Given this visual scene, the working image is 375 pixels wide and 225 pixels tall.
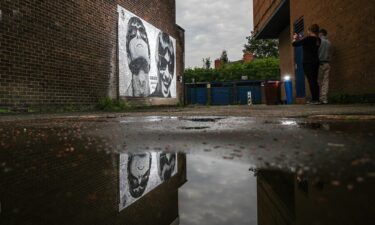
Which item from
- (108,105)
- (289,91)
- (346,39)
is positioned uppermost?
(346,39)

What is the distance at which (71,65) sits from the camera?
22.9 feet

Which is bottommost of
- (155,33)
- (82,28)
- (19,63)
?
(19,63)

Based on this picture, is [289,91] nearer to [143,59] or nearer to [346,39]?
[346,39]

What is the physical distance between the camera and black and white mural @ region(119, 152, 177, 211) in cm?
77

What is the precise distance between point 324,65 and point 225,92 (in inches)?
445

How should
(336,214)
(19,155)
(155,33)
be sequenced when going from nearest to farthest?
(336,214) → (19,155) → (155,33)

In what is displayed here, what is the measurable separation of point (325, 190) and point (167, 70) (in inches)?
468

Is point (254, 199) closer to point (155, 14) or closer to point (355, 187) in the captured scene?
point (355, 187)

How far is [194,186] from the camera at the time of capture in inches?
29.1

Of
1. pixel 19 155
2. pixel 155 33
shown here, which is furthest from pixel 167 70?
pixel 19 155

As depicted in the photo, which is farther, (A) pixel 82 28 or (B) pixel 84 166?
(A) pixel 82 28

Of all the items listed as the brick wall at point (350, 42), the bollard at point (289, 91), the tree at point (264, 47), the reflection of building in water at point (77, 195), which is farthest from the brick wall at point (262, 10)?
the tree at point (264, 47)

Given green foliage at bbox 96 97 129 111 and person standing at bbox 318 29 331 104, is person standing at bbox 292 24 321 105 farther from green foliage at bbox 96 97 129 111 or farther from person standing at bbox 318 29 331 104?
green foliage at bbox 96 97 129 111

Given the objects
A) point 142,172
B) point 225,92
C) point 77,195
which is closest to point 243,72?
point 225,92
